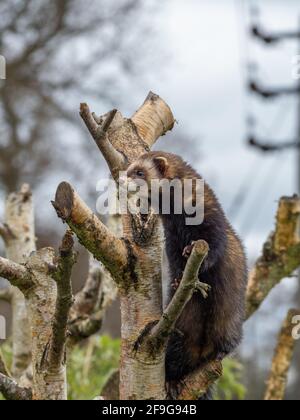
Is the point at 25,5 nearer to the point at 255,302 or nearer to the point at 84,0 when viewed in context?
the point at 84,0

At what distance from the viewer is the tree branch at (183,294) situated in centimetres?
407

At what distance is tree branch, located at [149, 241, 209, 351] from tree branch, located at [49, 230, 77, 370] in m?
0.43

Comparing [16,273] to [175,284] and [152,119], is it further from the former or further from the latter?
[152,119]

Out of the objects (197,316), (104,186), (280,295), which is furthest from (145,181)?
(280,295)

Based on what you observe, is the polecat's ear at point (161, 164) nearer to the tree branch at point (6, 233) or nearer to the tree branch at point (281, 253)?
the tree branch at point (281, 253)

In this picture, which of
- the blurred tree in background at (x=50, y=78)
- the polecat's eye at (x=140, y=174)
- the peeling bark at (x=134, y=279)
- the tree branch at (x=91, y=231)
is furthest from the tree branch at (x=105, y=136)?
the blurred tree in background at (x=50, y=78)

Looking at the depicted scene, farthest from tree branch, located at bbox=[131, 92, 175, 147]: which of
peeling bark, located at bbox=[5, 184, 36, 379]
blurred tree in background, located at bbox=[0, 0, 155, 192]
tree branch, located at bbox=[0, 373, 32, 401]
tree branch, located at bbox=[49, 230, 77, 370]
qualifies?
blurred tree in background, located at bbox=[0, 0, 155, 192]

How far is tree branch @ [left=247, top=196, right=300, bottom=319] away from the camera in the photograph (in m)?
6.45

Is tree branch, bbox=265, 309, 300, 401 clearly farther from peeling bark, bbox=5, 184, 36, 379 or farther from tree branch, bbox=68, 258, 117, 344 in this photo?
peeling bark, bbox=5, 184, 36, 379

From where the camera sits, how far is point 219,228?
17.5 feet

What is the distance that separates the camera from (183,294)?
4.21 metres
